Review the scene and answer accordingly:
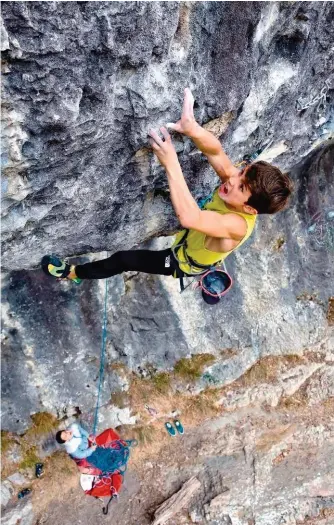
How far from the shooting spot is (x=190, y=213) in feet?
9.98

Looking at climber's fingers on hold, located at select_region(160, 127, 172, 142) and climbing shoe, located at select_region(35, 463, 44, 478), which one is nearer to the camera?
climber's fingers on hold, located at select_region(160, 127, 172, 142)

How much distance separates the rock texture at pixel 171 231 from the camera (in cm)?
302

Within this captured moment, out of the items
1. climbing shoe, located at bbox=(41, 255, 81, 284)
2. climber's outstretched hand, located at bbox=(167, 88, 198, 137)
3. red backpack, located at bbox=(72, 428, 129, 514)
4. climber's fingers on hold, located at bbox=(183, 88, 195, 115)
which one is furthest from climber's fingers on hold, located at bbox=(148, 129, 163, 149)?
red backpack, located at bbox=(72, 428, 129, 514)

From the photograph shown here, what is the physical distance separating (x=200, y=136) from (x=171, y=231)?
2.13m

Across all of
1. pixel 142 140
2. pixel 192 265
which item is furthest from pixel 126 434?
pixel 142 140

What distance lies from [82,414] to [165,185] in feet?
12.7

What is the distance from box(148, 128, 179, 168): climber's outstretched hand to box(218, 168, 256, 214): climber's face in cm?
44

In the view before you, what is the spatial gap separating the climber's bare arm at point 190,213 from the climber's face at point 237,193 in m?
0.09

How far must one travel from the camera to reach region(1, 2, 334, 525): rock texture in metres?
3.02

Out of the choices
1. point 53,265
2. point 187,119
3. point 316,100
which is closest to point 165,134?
point 187,119

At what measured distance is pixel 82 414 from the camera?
678 centimetres

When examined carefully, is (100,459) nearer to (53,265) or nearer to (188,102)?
(53,265)

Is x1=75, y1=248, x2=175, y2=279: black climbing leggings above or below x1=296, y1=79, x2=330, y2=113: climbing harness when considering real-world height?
below

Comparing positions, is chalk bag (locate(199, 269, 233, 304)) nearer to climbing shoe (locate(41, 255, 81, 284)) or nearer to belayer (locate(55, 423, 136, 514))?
climbing shoe (locate(41, 255, 81, 284))
